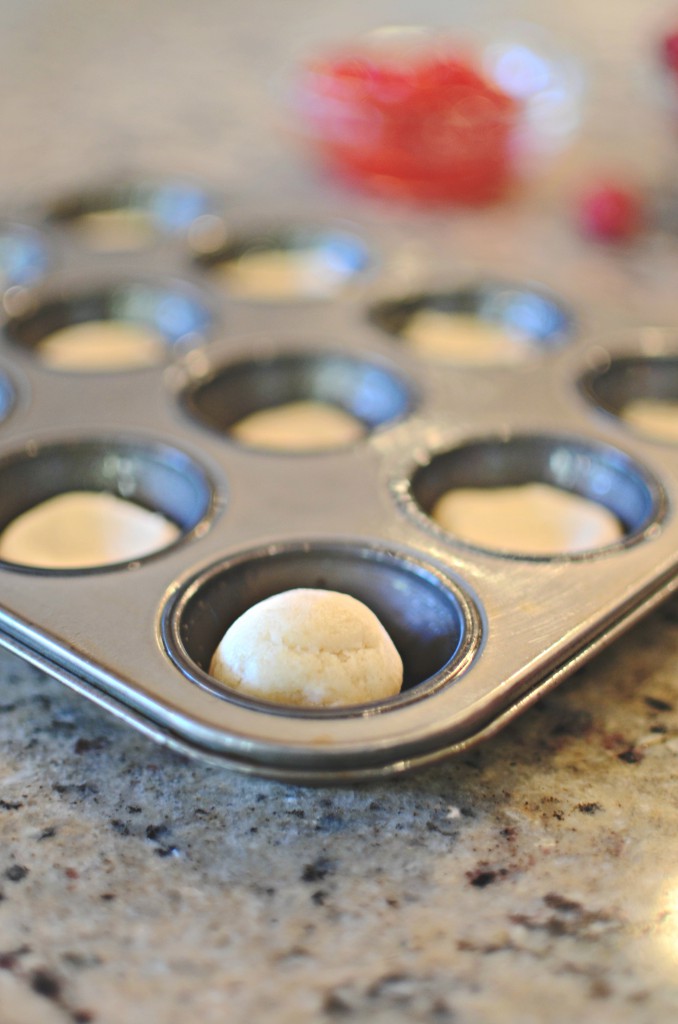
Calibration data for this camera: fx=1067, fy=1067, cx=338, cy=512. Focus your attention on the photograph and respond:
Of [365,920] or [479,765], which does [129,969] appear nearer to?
[365,920]

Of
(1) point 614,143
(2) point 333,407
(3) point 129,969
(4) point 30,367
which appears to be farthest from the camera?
(1) point 614,143

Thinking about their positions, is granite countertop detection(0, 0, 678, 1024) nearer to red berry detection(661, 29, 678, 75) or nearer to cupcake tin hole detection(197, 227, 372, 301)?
cupcake tin hole detection(197, 227, 372, 301)

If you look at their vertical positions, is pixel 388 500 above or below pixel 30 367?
below

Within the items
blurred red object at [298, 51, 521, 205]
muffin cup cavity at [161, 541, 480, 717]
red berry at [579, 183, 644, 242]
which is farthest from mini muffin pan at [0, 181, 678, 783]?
red berry at [579, 183, 644, 242]

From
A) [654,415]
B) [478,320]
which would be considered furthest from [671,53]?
[654,415]

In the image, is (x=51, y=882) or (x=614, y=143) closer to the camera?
(x=51, y=882)

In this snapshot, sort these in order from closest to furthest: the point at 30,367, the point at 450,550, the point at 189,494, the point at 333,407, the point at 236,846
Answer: the point at 236,846 → the point at 450,550 → the point at 189,494 → the point at 30,367 → the point at 333,407

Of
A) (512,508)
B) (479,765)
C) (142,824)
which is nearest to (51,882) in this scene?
(142,824)
